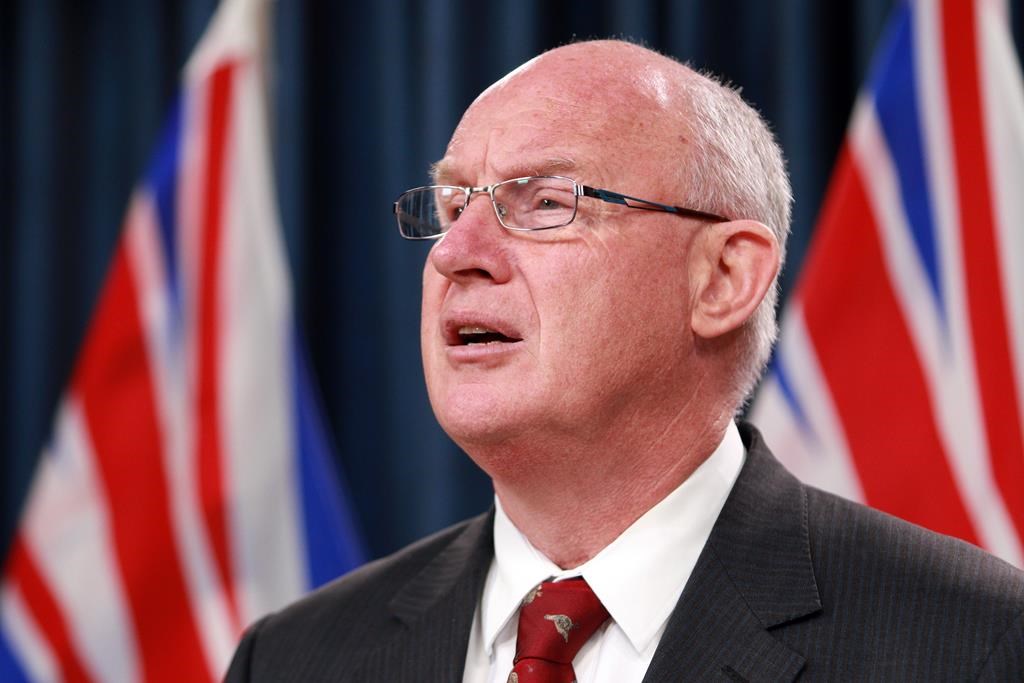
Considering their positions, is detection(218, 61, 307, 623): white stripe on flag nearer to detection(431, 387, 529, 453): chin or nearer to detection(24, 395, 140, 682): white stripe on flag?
detection(24, 395, 140, 682): white stripe on flag

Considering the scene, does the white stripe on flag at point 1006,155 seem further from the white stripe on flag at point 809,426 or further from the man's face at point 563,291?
the man's face at point 563,291

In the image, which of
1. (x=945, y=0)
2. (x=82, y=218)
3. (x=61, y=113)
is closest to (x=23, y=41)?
(x=61, y=113)

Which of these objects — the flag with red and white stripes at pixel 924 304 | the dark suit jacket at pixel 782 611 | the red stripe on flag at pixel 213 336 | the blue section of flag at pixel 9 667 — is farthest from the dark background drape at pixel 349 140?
the dark suit jacket at pixel 782 611

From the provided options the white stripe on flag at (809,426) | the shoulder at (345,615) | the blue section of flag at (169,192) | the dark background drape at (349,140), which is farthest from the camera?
the dark background drape at (349,140)

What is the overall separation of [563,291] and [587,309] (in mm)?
39

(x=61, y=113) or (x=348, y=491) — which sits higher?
(x=61, y=113)

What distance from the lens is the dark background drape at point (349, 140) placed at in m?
3.12

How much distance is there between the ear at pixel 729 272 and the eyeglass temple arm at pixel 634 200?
26mm

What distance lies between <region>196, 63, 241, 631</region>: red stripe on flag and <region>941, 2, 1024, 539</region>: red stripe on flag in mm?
1539

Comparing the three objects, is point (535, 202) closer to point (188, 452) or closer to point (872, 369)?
point (872, 369)

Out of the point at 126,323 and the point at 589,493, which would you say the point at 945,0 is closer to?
the point at 589,493

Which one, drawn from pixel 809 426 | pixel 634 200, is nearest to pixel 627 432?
pixel 634 200

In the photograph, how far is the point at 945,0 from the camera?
2523 millimetres

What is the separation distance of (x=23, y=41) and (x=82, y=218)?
0.52m
